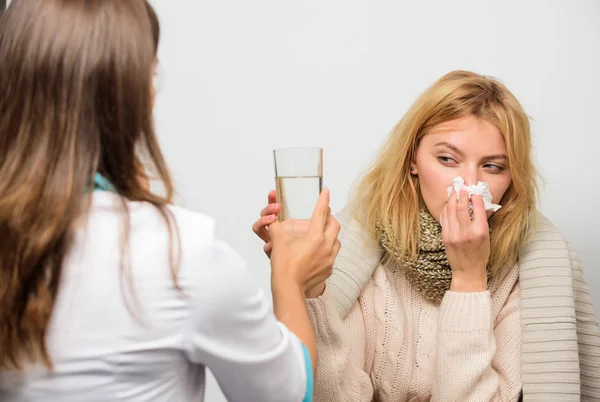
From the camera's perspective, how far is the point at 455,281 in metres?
1.40

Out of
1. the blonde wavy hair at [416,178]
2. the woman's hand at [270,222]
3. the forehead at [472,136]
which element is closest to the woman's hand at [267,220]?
the woman's hand at [270,222]

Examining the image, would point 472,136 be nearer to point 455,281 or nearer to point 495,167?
point 495,167

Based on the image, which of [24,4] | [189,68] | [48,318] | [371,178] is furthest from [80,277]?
[189,68]

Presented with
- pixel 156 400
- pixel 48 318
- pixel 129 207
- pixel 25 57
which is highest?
pixel 25 57

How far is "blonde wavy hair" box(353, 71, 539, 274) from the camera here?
57.5 inches

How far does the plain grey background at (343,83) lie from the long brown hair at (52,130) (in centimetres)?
125

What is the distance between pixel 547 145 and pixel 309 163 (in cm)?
104

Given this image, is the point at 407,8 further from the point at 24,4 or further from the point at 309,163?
the point at 24,4

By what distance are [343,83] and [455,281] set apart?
0.79m

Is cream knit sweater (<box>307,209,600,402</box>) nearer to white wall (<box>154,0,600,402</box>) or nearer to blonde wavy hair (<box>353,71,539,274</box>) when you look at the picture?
blonde wavy hair (<box>353,71,539,274</box>)

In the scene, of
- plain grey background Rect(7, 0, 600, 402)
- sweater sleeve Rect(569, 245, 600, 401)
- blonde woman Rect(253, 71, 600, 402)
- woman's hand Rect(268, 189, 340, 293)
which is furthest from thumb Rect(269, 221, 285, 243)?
plain grey background Rect(7, 0, 600, 402)

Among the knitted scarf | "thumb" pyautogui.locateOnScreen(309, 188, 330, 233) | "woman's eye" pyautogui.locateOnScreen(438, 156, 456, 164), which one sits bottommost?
the knitted scarf

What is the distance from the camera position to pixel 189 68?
6.57 ft

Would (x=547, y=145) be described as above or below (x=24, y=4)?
below
